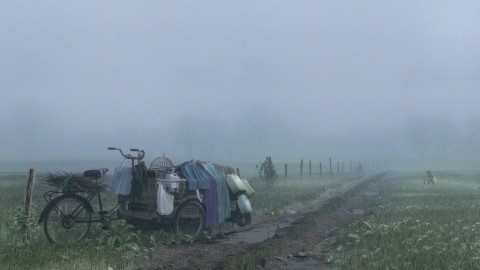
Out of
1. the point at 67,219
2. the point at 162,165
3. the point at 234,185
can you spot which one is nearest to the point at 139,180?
the point at 162,165

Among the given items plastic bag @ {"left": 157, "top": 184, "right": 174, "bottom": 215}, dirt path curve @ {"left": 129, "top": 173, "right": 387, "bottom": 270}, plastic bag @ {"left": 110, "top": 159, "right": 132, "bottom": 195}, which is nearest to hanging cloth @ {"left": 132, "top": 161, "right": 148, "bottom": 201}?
plastic bag @ {"left": 110, "top": 159, "right": 132, "bottom": 195}

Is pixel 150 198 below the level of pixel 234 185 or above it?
below

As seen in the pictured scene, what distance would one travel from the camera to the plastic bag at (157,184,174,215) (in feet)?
41.2

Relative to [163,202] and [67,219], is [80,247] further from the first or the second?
[163,202]

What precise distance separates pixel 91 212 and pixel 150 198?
1.72m

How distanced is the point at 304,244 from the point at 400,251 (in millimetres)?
3273

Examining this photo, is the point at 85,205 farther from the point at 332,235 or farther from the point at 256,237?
the point at 332,235

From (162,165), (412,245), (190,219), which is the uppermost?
(162,165)

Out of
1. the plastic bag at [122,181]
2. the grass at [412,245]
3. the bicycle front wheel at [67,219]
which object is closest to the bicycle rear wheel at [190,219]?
the plastic bag at [122,181]

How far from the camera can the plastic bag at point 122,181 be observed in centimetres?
1305

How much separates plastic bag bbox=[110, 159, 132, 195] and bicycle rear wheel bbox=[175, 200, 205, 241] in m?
1.66

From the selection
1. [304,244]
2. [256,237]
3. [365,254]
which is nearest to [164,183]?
[256,237]

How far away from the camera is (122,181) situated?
13.2 metres

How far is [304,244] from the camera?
43.2 ft
